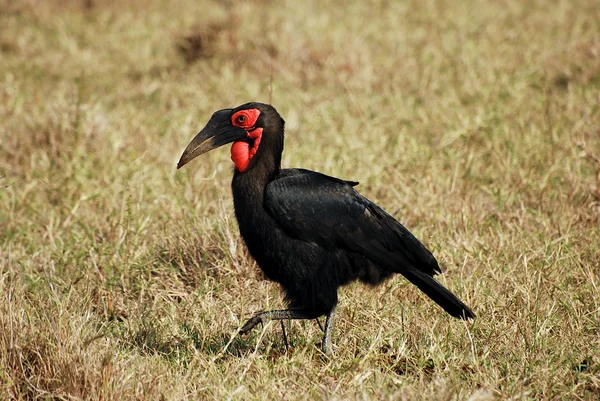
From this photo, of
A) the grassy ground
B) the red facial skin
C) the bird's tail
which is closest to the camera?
the grassy ground

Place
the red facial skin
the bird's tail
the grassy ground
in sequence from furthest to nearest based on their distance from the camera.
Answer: the red facial skin
the bird's tail
the grassy ground

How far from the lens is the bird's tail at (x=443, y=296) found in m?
3.31

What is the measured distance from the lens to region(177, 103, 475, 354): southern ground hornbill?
3.33 meters

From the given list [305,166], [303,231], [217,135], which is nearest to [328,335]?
[303,231]

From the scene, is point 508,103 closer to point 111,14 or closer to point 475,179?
point 475,179

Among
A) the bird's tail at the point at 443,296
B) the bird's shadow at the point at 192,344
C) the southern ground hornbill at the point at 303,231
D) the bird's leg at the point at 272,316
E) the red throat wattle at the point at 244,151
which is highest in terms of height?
the red throat wattle at the point at 244,151

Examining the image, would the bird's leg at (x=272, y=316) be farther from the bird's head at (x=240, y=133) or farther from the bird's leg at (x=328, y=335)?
the bird's head at (x=240, y=133)

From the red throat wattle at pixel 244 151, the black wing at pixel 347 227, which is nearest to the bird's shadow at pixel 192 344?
the black wing at pixel 347 227

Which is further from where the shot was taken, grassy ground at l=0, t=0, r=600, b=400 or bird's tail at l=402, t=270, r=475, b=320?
bird's tail at l=402, t=270, r=475, b=320

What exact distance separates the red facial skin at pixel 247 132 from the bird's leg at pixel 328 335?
677 millimetres

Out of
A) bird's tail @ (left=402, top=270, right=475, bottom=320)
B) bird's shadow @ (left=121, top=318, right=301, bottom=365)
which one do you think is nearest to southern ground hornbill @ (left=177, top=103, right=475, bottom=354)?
bird's tail @ (left=402, top=270, right=475, bottom=320)

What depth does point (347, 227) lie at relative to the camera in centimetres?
341

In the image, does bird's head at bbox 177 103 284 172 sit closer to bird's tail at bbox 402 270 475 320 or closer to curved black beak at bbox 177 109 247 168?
curved black beak at bbox 177 109 247 168

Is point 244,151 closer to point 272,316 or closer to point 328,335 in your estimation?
point 272,316
